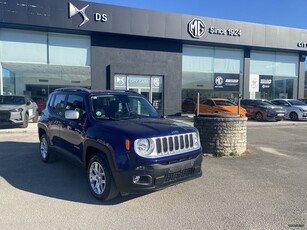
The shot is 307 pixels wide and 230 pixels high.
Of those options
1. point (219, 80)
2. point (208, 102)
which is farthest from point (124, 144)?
point (219, 80)

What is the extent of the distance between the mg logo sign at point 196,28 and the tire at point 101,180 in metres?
18.2

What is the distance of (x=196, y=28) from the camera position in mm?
20719

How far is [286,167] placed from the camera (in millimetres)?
6453

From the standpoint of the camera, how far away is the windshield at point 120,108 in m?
4.77

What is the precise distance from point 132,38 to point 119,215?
1801 centimetres

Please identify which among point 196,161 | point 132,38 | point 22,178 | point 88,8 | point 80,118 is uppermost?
point 88,8

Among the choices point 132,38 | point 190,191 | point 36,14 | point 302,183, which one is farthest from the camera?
point 132,38

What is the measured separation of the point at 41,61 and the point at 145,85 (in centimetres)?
782

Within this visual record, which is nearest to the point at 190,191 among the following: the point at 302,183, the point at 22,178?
the point at 302,183

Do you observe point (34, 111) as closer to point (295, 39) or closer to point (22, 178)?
point (22, 178)

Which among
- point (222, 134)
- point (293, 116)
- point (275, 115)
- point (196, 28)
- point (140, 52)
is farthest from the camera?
point (196, 28)

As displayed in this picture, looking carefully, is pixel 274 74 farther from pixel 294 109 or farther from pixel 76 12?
pixel 76 12

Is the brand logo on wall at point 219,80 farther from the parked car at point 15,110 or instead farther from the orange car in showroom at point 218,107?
the parked car at point 15,110

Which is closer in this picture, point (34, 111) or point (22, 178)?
point (22, 178)
